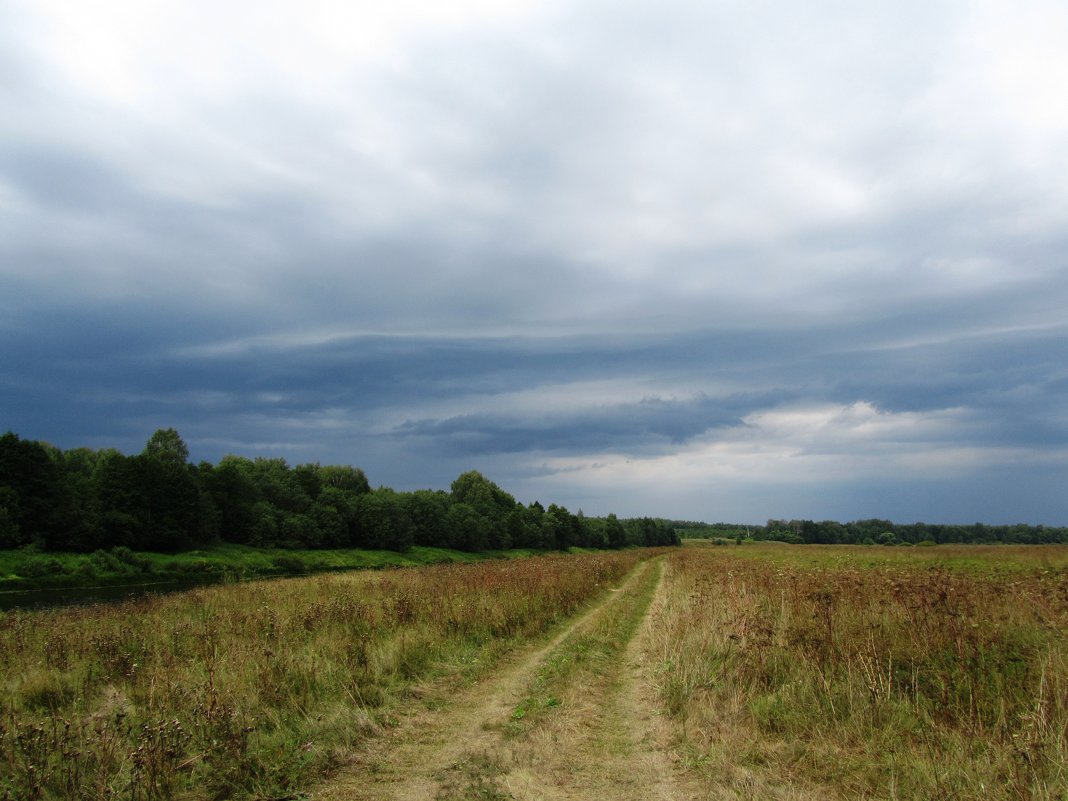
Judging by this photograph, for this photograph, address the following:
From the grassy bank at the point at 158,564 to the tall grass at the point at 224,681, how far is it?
17590 mm

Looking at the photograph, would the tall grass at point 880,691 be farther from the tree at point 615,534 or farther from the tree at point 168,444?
the tree at point 615,534

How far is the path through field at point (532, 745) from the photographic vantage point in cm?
598

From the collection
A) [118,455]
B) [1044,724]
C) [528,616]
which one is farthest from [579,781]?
[118,455]

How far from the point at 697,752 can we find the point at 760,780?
106 centimetres

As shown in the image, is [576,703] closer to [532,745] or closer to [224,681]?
[532,745]

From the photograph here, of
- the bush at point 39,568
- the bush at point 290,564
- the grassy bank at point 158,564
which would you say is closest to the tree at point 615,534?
the grassy bank at point 158,564

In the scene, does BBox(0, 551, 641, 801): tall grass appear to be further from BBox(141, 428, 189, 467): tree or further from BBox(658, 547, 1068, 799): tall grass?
BBox(141, 428, 189, 467): tree

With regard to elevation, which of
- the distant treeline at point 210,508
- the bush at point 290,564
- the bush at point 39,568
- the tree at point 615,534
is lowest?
the tree at point 615,534

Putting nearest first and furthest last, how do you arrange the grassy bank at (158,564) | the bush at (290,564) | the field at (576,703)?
the field at (576,703) → the grassy bank at (158,564) → the bush at (290,564)

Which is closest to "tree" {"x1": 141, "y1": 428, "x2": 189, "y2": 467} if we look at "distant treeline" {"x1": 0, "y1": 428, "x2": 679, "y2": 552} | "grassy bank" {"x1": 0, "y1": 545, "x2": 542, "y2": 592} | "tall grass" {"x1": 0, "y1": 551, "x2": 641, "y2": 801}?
"distant treeline" {"x1": 0, "y1": 428, "x2": 679, "y2": 552}

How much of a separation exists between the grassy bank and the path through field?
24.6 meters

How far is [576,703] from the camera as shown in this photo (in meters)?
8.93

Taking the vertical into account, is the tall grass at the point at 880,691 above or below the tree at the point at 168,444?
below

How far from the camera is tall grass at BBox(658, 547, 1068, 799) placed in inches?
221
